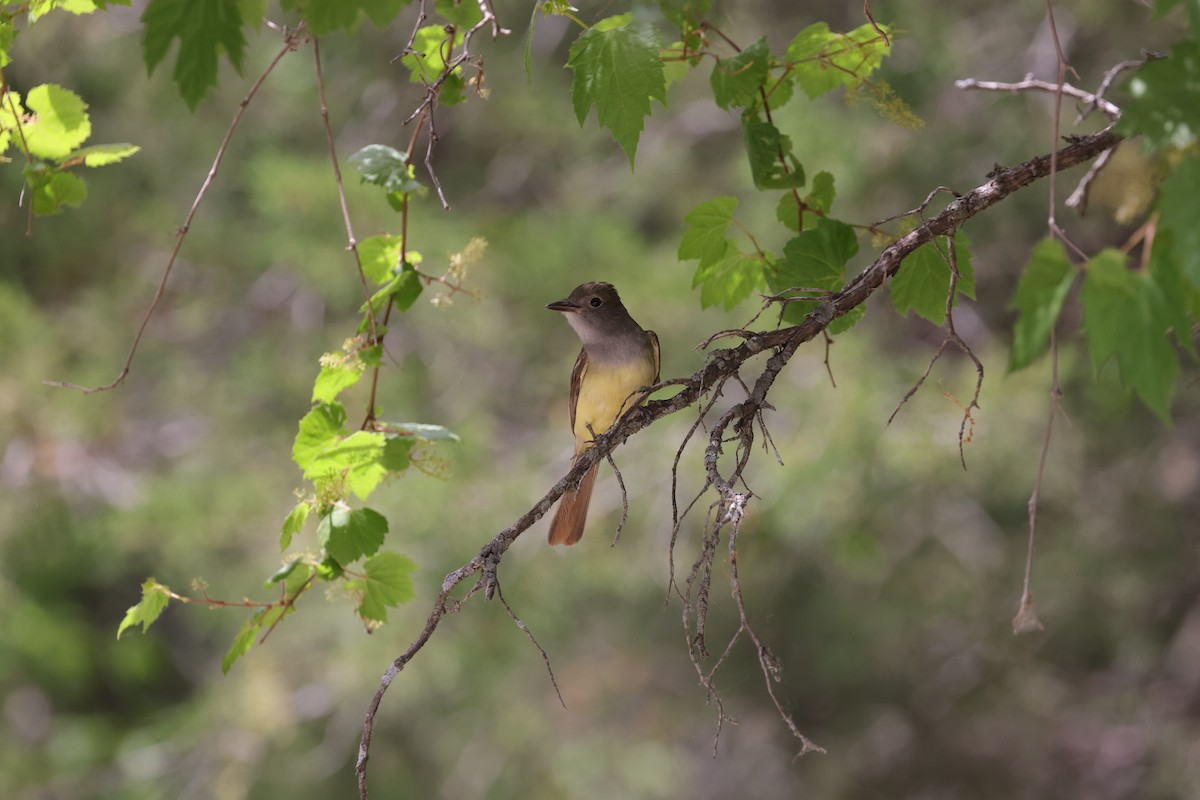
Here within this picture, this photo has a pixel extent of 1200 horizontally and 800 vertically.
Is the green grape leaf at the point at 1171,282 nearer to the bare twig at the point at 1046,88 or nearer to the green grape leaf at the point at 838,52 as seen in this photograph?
the bare twig at the point at 1046,88

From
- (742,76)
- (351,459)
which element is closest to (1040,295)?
(742,76)

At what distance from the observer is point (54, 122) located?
187cm

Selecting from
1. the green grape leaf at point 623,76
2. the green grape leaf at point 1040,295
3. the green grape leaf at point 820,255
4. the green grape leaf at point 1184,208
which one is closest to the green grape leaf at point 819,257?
the green grape leaf at point 820,255

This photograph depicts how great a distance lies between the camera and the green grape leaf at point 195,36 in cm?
122

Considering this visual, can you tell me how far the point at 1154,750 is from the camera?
626 cm

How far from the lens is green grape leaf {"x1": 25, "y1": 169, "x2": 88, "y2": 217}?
1.88m

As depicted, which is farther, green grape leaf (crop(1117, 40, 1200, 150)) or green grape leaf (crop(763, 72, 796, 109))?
green grape leaf (crop(763, 72, 796, 109))

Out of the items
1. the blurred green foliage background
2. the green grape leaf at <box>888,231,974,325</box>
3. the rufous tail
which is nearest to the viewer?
the green grape leaf at <box>888,231,974,325</box>

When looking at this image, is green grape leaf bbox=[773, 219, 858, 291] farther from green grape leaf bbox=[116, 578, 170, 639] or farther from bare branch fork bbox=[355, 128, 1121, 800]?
green grape leaf bbox=[116, 578, 170, 639]

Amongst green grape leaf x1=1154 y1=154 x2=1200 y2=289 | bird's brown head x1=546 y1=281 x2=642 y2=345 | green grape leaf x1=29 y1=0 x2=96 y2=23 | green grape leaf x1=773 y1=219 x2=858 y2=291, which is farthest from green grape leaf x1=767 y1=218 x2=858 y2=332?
bird's brown head x1=546 y1=281 x2=642 y2=345

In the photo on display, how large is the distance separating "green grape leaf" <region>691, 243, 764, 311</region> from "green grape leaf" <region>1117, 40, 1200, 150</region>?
0.88m

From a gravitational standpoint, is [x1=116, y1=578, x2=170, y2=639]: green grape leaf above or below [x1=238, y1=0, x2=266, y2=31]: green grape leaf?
below

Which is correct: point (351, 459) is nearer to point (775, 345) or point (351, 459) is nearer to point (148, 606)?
point (148, 606)

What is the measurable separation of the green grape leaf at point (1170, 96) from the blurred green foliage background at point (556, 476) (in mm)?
3933
